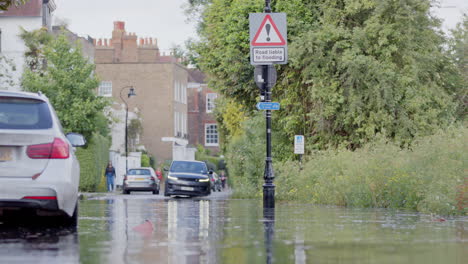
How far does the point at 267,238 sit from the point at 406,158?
11752 millimetres

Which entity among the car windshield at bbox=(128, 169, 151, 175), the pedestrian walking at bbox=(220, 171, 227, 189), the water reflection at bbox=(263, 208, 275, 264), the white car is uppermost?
the white car

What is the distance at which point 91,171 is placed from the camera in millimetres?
54875

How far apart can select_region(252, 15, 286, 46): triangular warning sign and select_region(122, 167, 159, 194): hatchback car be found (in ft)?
106

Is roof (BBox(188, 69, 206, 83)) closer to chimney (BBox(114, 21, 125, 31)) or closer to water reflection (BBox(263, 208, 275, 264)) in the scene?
chimney (BBox(114, 21, 125, 31))

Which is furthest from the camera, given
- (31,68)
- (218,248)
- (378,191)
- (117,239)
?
(31,68)

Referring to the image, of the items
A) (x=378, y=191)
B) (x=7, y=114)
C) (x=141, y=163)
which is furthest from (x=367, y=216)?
(x=141, y=163)

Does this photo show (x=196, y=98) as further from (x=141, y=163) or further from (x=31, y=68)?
(x=31, y=68)

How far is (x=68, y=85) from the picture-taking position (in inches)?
2109

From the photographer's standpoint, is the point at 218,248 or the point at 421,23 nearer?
the point at 218,248

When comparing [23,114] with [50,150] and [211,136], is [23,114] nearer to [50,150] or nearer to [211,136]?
[50,150]

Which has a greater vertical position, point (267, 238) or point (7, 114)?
point (7, 114)

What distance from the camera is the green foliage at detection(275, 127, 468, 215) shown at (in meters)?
18.5

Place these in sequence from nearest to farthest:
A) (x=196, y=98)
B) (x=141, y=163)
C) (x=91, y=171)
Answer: (x=91, y=171)
(x=141, y=163)
(x=196, y=98)

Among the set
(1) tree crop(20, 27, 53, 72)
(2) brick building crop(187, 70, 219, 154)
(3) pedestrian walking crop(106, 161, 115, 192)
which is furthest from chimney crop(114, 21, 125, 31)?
(3) pedestrian walking crop(106, 161, 115, 192)
